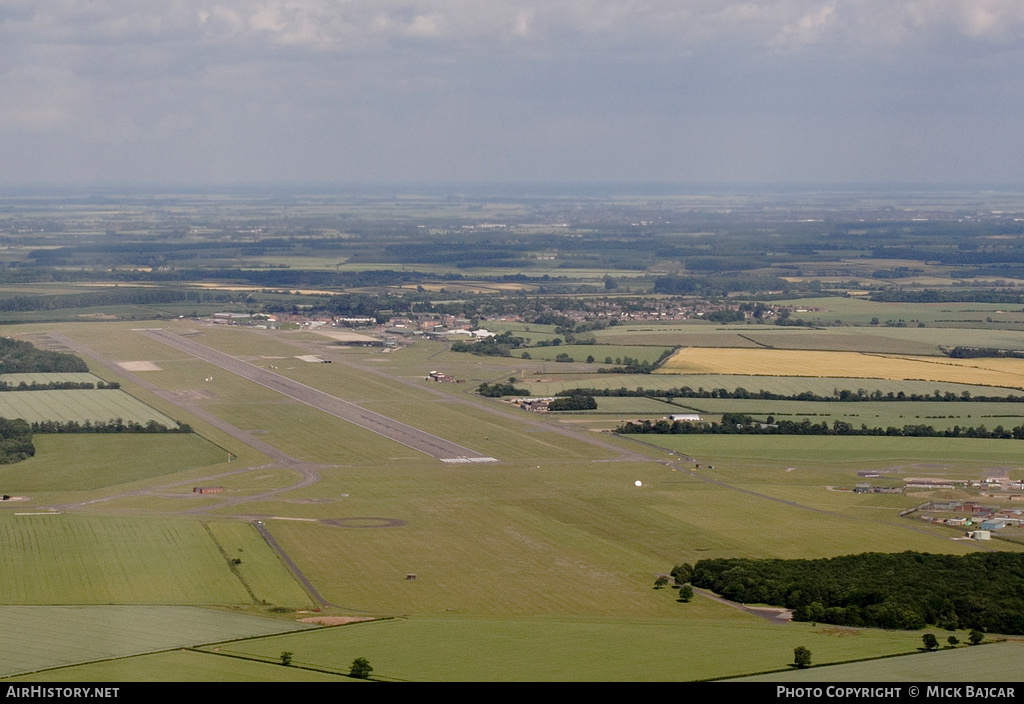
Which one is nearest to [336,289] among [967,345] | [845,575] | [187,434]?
[967,345]

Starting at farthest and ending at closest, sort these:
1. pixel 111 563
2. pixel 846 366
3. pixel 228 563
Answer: pixel 846 366 → pixel 228 563 → pixel 111 563

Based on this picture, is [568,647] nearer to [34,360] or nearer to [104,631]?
[104,631]

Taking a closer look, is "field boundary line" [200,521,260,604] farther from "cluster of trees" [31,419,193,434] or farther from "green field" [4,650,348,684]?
"cluster of trees" [31,419,193,434]

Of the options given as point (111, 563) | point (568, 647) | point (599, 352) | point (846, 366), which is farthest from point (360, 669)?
point (599, 352)

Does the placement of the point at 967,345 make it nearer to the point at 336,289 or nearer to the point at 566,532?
the point at 566,532

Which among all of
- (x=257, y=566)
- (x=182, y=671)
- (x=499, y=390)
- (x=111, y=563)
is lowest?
(x=499, y=390)
